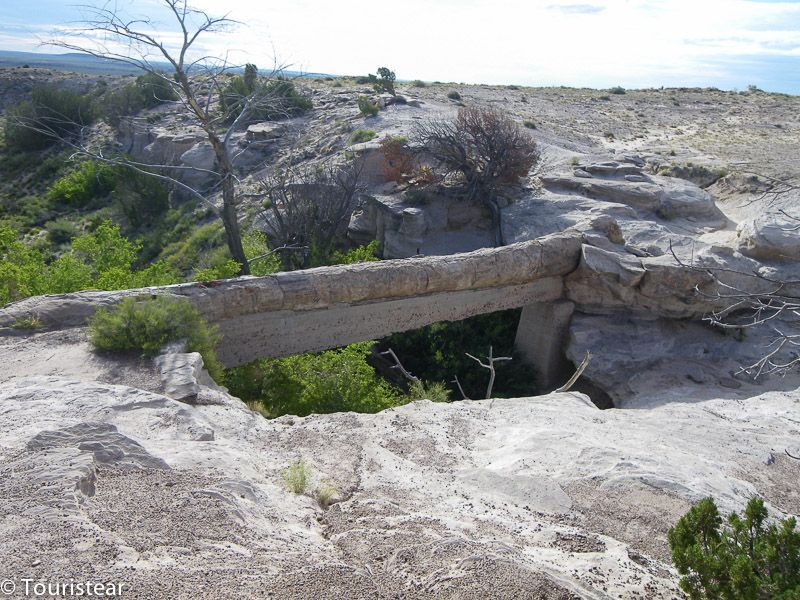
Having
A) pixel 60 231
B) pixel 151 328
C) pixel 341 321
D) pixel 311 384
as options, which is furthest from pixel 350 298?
pixel 60 231

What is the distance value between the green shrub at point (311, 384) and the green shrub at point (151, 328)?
156 centimetres

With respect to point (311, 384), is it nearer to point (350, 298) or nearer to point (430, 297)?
point (350, 298)

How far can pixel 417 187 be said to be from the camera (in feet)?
58.3

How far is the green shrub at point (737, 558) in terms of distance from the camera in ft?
10.8

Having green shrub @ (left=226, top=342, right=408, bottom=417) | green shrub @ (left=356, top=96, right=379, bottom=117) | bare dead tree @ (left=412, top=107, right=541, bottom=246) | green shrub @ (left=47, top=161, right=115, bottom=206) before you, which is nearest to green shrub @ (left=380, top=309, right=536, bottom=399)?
green shrub @ (left=226, top=342, right=408, bottom=417)

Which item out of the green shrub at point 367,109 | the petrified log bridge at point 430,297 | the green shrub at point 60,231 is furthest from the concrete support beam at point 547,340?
the green shrub at point 60,231

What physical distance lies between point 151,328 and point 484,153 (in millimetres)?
11731

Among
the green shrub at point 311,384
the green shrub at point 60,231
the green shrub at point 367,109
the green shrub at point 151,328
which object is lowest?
the green shrub at point 60,231

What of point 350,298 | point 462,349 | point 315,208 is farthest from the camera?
point 315,208

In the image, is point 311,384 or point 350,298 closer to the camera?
point 311,384

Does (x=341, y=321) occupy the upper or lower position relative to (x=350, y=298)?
lower

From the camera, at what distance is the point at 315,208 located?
58.1ft

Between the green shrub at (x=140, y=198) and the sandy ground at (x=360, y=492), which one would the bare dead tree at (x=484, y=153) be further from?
the green shrub at (x=140, y=198)

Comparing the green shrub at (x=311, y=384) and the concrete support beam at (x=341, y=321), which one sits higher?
the concrete support beam at (x=341, y=321)
